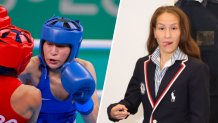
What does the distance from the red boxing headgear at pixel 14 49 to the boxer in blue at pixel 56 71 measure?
7.6 inches

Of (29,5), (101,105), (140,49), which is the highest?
(29,5)

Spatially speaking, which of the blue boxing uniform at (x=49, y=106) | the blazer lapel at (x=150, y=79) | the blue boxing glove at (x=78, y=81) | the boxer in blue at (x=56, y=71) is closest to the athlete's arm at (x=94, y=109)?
the boxer in blue at (x=56, y=71)

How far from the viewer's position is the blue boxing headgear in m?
1.86

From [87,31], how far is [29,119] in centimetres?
70

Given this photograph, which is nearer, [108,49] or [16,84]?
[16,84]

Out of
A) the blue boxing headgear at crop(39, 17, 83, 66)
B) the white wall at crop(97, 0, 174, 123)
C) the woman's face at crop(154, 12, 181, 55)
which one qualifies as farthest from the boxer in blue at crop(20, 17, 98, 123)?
the woman's face at crop(154, 12, 181, 55)

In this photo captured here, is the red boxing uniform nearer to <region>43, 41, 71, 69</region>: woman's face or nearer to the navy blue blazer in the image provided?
<region>43, 41, 71, 69</region>: woman's face

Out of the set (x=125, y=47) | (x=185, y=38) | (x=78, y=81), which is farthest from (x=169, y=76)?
(x=125, y=47)

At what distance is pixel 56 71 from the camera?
200 centimetres

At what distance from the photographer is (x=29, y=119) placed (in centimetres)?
168

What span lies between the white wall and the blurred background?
93mm

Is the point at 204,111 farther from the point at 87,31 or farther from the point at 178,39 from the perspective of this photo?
the point at 87,31

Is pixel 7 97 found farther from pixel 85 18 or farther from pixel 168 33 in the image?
pixel 85 18

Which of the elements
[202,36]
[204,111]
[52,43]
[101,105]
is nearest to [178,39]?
[202,36]
